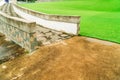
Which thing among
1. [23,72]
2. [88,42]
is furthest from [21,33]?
[88,42]

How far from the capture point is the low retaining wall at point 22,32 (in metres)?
7.15

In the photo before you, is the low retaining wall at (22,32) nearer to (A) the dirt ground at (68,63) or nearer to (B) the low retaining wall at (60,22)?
(A) the dirt ground at (68,63)

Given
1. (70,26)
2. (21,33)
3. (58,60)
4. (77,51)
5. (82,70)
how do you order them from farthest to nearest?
1. (70,26)
2. (21,33)
3. (77,51)
4. (58,60)
5. (82,70)

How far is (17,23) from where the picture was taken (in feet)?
25.9

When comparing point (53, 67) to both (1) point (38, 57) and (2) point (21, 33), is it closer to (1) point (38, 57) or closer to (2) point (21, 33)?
(1) point (38, 57)

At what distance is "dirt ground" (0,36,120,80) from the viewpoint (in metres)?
5.53

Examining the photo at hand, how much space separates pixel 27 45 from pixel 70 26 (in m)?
3.08

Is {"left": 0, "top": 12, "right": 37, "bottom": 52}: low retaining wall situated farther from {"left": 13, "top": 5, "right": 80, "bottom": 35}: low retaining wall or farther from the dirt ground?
{"left": 13, "top": 5, "right": 80, "bottom": 35}: low retaining wall

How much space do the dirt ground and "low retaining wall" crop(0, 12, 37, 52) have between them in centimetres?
52

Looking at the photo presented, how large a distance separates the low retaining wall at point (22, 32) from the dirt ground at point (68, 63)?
52 centimetres

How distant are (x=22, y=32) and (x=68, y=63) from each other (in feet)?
9.22

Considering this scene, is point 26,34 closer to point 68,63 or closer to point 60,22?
point 68,63

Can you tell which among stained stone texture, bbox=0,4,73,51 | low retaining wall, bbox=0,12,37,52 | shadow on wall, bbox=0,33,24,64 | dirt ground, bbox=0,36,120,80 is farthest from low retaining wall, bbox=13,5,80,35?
shadow on wall, bbox=0,33,24,64

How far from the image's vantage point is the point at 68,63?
6168 mm
